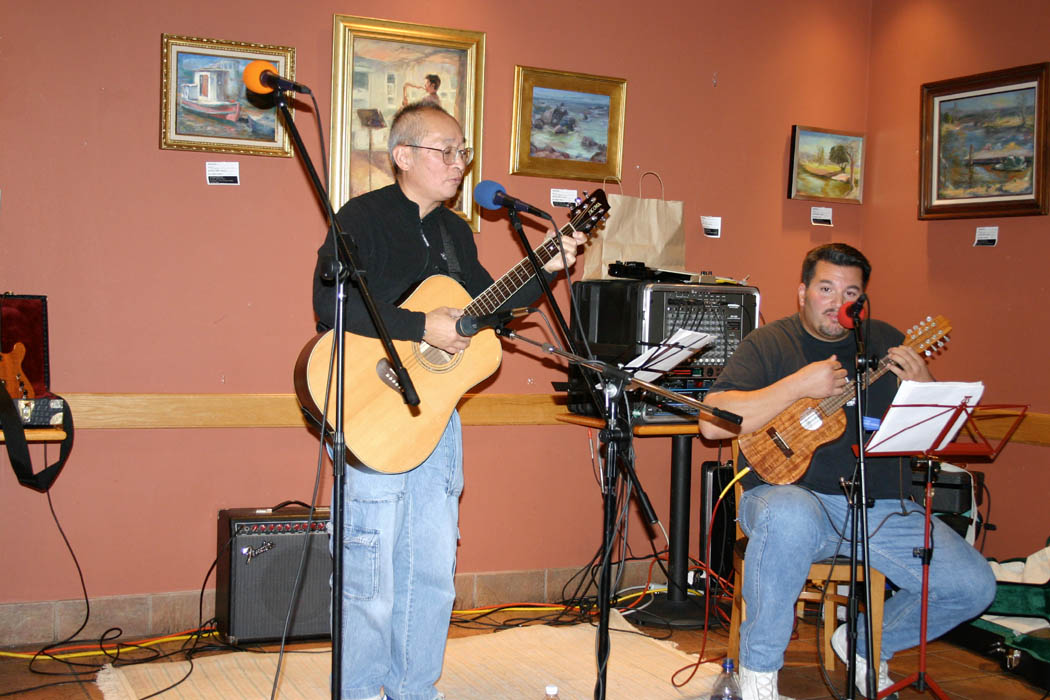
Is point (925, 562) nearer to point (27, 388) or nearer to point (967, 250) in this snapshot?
point (967, 250)

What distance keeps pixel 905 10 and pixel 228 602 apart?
3953mm

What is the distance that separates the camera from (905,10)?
441 centimetres

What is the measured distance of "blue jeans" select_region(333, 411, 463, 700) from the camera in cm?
242

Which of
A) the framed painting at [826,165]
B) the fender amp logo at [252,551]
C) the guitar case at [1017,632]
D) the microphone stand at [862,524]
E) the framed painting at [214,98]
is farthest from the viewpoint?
the framed painting at [826,165]

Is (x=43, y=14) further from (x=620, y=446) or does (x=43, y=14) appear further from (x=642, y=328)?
(x=620, y=446)

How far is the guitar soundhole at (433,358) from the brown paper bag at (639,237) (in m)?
1.38

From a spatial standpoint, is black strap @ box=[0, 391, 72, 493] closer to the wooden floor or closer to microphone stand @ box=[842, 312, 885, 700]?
the wooden floor

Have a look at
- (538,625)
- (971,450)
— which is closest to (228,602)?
(538,625)

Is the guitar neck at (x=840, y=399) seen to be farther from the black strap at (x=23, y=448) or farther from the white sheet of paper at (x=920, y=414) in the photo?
the black strap at (x=23, y=448)

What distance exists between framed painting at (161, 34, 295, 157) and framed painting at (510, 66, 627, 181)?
964 mm

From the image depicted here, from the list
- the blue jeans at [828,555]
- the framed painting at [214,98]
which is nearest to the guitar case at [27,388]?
the framed painting at [214,98]

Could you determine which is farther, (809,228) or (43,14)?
(809,228)

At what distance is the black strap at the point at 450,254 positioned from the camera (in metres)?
2.66

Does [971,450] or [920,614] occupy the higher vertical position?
[971,450]
